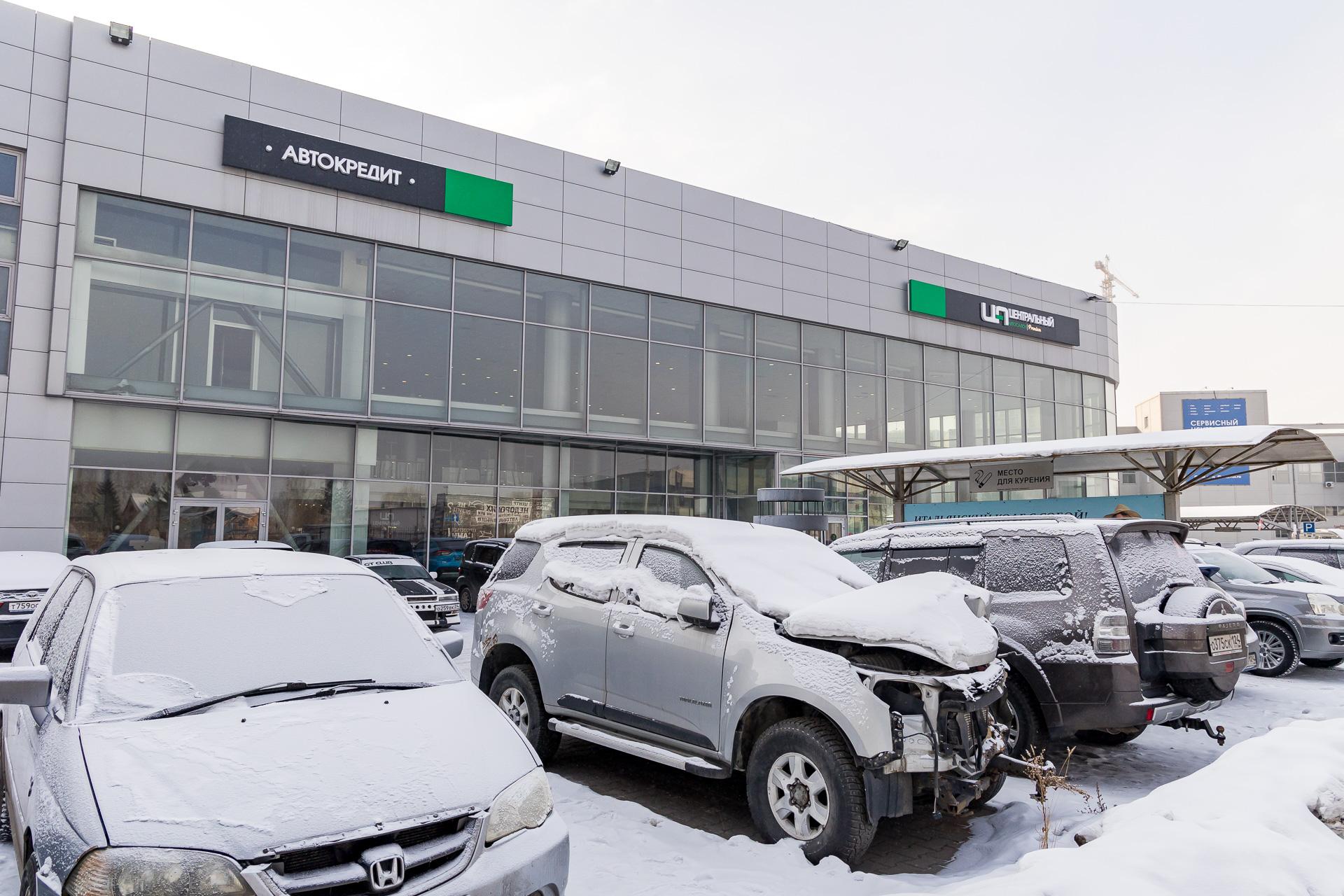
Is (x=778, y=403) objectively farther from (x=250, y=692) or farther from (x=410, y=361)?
(x=250, y=692)

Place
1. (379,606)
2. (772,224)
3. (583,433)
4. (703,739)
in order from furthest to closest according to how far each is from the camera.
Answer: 1. (772,224)
2. (583,433)
3. (703,739)
4. (379,606)

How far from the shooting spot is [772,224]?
2558cm

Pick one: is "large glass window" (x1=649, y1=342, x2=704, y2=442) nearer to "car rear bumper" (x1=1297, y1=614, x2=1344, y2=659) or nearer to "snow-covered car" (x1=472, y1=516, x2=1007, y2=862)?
"car rear bumper" (x1=1297, y1=614, x2=1344, y2=659)

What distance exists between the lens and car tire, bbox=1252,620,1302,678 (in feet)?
33.4

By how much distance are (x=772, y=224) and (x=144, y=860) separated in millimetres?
24905

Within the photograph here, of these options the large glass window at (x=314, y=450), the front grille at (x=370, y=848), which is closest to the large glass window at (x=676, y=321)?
the large glass window at (x=314, y=450)

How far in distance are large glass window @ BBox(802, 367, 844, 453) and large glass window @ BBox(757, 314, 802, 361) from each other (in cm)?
74

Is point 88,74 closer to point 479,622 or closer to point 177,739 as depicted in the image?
point 479,622

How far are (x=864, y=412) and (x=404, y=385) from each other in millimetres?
14734

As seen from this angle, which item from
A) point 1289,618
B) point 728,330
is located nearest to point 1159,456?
point 1289,618

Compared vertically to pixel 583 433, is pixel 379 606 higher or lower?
lower

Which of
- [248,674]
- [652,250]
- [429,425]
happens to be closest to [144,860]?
[248,674]

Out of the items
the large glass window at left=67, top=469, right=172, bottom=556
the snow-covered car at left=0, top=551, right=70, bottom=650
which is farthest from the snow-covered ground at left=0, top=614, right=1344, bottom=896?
the large glass window at left=67, top=469, right=172, bottom=556

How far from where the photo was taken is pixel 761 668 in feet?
16.0
